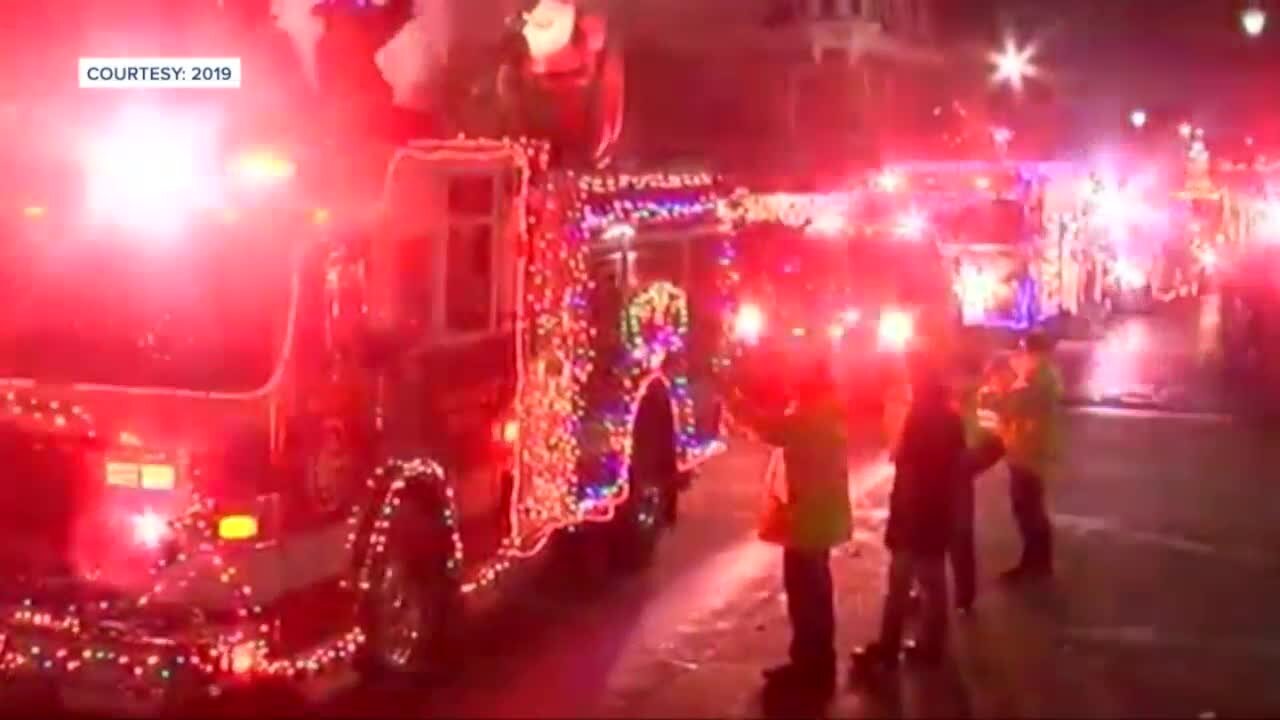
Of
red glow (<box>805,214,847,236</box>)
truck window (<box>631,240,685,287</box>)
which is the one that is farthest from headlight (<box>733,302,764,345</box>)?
truck window (<box>631,240,685,287</box>)

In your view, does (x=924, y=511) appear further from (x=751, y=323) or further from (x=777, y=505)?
(x=751, y=323)

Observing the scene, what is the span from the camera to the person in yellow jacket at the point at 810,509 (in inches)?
408

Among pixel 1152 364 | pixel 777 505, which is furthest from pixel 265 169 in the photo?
pixel 1152 364

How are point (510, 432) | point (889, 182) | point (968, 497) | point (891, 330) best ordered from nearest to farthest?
point (510, 432)
point (968, 497)
point (891, 330)
point (889, 182)

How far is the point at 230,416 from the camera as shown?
348 inches

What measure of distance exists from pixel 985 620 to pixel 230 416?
4668mm

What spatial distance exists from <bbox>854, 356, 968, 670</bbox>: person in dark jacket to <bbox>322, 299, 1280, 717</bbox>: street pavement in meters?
0.25

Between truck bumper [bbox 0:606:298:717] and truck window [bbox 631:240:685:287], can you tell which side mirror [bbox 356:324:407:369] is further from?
truck window [bbox 631:240:685:287]

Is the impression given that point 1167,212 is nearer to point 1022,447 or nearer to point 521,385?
point 1022,447

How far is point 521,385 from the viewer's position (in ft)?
36.9

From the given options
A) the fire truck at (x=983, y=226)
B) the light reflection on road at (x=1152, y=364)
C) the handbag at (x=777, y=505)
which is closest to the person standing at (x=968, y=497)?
Answer: the handbag at (x=777, y=505)

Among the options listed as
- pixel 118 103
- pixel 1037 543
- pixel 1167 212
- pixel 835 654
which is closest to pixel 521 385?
pixel 835 654

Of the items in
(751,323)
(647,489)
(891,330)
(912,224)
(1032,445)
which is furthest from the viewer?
(912,224)

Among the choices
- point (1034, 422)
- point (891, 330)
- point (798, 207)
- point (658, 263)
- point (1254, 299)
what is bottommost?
point (1034, 422)
